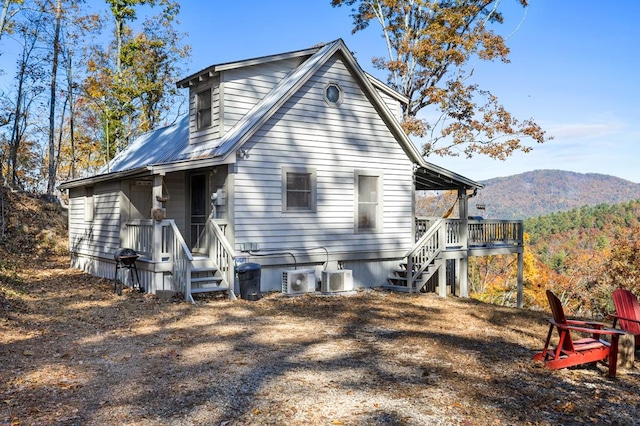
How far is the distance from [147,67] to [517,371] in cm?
3132

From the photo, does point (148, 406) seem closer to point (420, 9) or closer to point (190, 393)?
point (190, 393)

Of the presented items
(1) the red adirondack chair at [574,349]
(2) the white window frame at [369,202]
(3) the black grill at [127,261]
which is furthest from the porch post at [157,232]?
(1) the red adirondack chair at [574,349]

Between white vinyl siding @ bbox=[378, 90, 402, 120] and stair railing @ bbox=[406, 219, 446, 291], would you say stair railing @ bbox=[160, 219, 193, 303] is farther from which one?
white vinyl siding @ bbox=[378, 90, 402, 120]

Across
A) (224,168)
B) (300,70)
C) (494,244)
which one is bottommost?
(494,244)

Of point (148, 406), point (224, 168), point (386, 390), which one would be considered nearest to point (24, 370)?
point (148, 406)

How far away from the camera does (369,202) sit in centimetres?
1562

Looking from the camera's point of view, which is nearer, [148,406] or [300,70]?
[148,406]

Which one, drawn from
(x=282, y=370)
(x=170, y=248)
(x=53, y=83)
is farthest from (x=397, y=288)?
(x=53, y=83)

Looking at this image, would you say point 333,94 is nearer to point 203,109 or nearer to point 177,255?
point 203,109

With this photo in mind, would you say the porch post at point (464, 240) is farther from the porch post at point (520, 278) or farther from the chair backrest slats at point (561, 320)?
the chair backrest slats at point (561, 320)

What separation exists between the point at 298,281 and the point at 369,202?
358cm

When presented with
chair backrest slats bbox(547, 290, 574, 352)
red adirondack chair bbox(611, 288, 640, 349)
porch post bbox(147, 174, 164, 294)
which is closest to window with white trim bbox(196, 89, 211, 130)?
porch post bbox(147, 174, 164, 294)

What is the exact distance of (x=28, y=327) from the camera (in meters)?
9.19

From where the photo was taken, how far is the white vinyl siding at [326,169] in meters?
13.4
